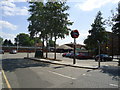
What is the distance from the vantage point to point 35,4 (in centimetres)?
3200

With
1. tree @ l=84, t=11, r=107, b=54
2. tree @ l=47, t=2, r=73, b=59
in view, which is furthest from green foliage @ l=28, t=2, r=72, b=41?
tree @ l=84, t=11, r=107, b=54

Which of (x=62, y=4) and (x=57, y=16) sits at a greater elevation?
(x=62, y=4)

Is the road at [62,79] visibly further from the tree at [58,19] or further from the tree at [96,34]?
the tree at [96,34]

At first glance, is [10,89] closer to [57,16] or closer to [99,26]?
[57,16]

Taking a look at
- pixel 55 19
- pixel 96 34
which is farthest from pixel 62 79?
pixel 96 34

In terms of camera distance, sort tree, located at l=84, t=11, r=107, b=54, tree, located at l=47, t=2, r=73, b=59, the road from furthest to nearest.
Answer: tree, located at l=84, t=11, r=107, b=54
tree, located at l=47, t=2, r=73, b=59
the road

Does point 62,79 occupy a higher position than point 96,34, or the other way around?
point 96,34

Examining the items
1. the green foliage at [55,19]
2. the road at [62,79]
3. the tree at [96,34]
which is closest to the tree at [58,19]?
the green foliage at [55,19]

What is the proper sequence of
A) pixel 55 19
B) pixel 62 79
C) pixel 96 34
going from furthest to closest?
pixel 96 34 → pixel 55 19 → pixel 62 79

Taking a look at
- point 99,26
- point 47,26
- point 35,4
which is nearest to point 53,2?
point 47,26

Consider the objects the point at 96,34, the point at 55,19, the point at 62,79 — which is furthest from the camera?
the point at 96,34

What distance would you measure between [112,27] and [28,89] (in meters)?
17.5

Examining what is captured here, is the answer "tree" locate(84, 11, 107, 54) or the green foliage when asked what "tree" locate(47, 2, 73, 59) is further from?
"tree" locate(84, 11, 107, 54)

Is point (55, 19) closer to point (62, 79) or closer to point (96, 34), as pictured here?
point (62, 79)
